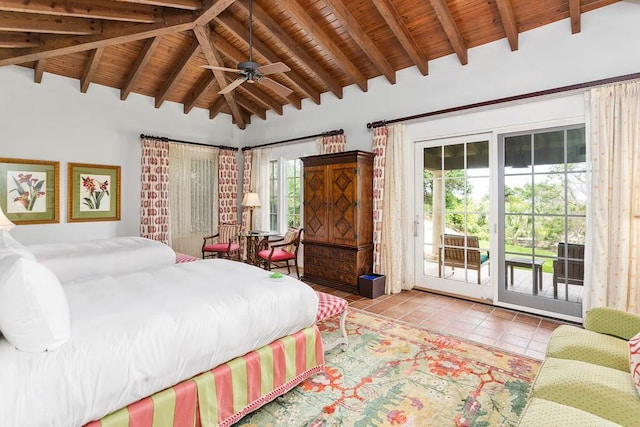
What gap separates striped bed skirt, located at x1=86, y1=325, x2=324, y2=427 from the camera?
1.53 metres

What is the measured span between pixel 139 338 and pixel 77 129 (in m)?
4.78

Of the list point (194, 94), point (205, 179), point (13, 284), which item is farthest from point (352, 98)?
point (13, 284)

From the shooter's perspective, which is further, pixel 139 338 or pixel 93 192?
pixel 93 192

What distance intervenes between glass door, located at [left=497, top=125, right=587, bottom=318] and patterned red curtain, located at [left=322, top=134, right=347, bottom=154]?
223 cm

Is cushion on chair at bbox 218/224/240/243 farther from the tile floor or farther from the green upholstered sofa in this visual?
the green upholstered sofa

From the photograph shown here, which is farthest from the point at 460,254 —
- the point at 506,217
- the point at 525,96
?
the point at 525,96

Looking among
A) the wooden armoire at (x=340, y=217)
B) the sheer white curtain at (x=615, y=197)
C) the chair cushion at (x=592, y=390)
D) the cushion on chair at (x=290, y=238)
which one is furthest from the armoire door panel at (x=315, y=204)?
the chair cushion at (x=592, y=390)

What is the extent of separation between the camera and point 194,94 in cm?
582

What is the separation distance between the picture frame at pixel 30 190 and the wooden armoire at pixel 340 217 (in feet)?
12.2

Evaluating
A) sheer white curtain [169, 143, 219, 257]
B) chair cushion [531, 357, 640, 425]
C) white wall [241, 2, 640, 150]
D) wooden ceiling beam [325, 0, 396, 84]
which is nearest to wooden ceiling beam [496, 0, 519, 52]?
white wall [241, 2, 640, 150]

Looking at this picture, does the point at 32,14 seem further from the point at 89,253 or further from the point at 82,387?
the point at 82,387

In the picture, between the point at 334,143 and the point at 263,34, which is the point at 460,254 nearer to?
the point at 334,143

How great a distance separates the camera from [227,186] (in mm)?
6676

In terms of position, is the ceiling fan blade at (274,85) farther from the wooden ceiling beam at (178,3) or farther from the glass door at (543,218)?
the glass door at (543,218)
